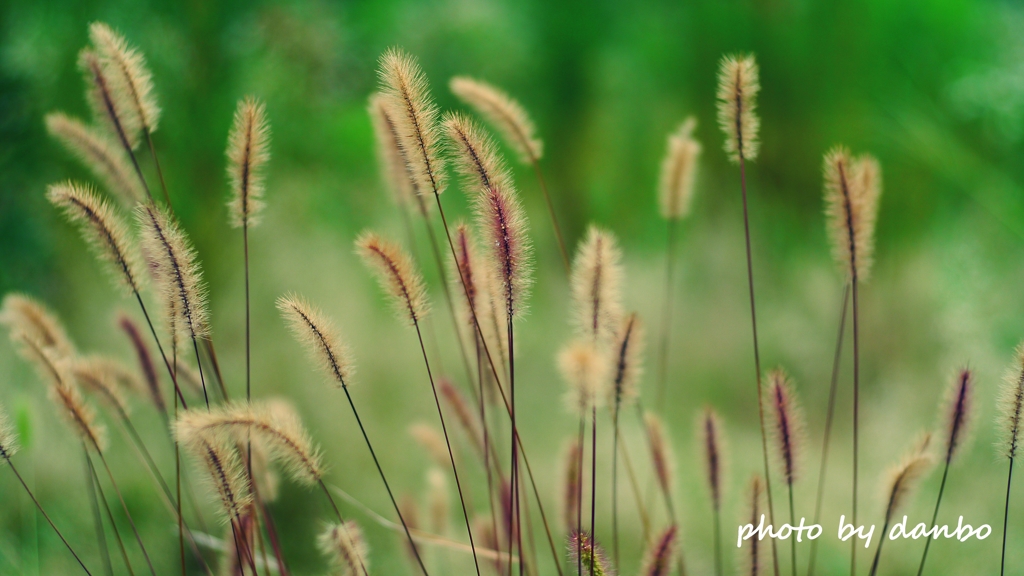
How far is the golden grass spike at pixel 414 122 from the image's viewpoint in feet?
1.55

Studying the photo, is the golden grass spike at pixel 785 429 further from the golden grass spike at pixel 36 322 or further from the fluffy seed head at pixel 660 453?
the golden grass spike at pixel 36 322

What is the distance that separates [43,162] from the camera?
43.1 inches

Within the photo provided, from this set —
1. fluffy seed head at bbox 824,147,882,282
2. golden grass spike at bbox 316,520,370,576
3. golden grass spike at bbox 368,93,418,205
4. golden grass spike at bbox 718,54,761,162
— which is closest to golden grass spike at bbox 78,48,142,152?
golden grass spike at bbox 368,93,418,205

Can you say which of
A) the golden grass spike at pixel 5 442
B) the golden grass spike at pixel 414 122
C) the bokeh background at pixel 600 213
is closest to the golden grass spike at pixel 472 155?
Answer: the golden grass spike at pixel 414 122

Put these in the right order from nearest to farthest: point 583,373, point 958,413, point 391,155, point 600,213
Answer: point 583,373 < point 958,413 < point 391,155 < point 600,213

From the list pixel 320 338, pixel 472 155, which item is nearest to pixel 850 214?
pixel 472 155

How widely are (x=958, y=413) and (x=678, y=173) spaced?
0.36 meters

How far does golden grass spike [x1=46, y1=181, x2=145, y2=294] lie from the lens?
50cm

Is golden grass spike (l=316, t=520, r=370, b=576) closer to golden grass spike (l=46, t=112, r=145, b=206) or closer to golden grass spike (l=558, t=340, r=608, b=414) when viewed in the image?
golden grass spike (l=558, t=340, r=608, b=414)

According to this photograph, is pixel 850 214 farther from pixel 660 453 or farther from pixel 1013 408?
pixel 660 453

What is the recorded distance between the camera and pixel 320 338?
1.58 feet

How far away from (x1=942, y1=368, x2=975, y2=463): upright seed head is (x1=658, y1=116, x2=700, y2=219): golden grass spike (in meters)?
0.32

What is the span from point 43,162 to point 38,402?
412 millimetres

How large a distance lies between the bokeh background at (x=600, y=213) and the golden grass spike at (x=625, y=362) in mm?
658
